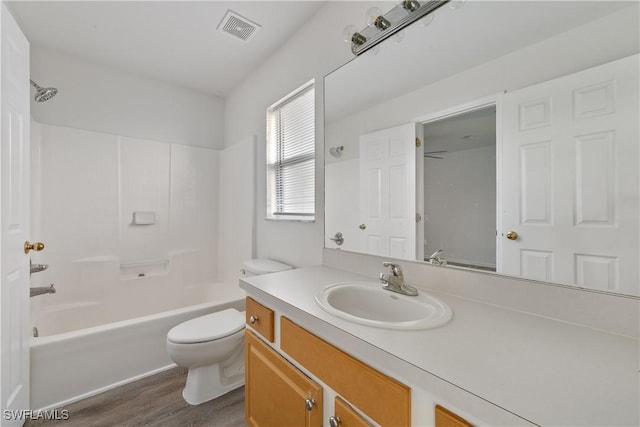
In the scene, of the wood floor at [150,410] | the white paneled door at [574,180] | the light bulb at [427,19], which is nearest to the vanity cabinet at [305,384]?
the wood floor at [150,410]

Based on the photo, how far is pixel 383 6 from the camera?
53.5 inches

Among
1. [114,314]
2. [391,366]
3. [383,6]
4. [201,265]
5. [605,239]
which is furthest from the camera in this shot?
[201,265]

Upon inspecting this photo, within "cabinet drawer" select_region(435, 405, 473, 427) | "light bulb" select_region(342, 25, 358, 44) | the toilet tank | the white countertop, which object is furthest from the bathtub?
"light bulb" select_region(342, 25, 358, 44)

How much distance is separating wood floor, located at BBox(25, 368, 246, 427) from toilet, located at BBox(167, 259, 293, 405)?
0.06m

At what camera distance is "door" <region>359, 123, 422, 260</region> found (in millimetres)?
1242

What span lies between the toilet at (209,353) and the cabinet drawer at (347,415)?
1070 mm

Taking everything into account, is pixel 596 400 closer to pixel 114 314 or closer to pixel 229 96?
pixel 114 314

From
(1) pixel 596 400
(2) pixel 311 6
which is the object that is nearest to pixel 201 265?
(2) pixel 311 6

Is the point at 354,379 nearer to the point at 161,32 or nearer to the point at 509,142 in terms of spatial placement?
the point at 509,142

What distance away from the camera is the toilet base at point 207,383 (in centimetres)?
164

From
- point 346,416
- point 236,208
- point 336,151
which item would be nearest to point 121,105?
point 236,208

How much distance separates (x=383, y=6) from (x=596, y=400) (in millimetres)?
1655

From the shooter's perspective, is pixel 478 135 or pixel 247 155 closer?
pixel 478 135

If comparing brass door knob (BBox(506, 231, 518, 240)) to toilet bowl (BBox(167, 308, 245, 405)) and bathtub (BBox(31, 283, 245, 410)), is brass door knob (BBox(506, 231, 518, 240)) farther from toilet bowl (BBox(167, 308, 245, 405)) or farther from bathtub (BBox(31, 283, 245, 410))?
bathtub (BBox(31, 283, 245, 410))
